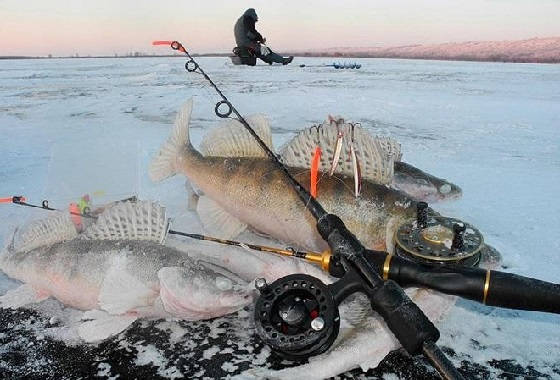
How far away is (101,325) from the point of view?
7.95ft

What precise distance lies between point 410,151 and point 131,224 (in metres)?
4.29

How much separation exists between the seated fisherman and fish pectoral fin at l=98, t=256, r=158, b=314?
8146 mm

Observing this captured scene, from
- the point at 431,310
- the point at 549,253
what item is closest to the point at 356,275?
the point at 431,310

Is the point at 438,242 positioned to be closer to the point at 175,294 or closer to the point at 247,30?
the point at 175,294

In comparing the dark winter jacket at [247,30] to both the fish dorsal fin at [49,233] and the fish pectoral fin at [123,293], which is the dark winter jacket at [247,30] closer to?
the fish dorsal fin at [49,233]

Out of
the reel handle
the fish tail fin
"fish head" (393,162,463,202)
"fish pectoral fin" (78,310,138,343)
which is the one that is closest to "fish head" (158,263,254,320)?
"fish pectoral fin" (78,310,138,343)

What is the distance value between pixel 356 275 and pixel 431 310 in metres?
0.52

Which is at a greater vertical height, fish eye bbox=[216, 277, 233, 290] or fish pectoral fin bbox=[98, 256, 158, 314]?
fish eye bbox=[216, 277, 233, 290]

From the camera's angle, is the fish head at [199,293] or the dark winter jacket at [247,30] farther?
the dark winter jacket at [247,30]

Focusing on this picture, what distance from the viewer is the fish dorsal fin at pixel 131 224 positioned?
109 inches

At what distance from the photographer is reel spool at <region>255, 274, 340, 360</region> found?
5.89 feet

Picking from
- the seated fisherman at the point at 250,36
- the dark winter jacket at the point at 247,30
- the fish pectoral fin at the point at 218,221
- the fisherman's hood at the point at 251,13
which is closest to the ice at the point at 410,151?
the fish pectoral fin at the point at 218,221

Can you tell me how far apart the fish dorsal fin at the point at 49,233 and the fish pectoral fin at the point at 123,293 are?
553 mm

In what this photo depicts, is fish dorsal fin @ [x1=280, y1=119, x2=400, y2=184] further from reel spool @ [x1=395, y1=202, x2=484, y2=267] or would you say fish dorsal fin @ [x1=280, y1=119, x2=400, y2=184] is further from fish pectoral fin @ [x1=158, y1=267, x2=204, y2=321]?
fish pectoral fin @ [x1=158, y1=267, x2=204, y2=321]
